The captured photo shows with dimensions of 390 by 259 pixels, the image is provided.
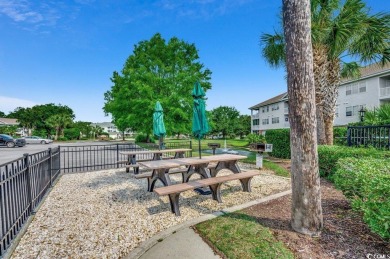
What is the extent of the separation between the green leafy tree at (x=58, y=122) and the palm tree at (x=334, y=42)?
55844mm

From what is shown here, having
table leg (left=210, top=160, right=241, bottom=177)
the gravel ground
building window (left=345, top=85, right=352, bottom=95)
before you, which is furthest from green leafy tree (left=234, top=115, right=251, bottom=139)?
table leg (left=210, top=160, right=241, bottom=177)

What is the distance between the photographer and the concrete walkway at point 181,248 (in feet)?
9.11

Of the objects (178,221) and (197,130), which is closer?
(178,221)

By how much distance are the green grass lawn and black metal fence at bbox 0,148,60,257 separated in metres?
3.05

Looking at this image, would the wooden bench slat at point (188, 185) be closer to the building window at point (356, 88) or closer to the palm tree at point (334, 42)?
the palm tree at point (334, 42)

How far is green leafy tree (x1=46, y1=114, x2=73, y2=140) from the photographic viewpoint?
50656 mm

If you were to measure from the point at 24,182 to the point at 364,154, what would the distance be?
8.54 metres

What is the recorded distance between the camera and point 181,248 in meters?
2.95

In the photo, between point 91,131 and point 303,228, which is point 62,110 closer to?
point 91,131

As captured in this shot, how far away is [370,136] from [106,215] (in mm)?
9532

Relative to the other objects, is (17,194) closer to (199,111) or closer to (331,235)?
(199,111)

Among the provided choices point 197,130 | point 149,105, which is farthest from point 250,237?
point 149,105

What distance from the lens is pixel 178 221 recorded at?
157 inches

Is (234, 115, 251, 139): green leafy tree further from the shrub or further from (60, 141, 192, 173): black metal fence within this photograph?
the shrub
